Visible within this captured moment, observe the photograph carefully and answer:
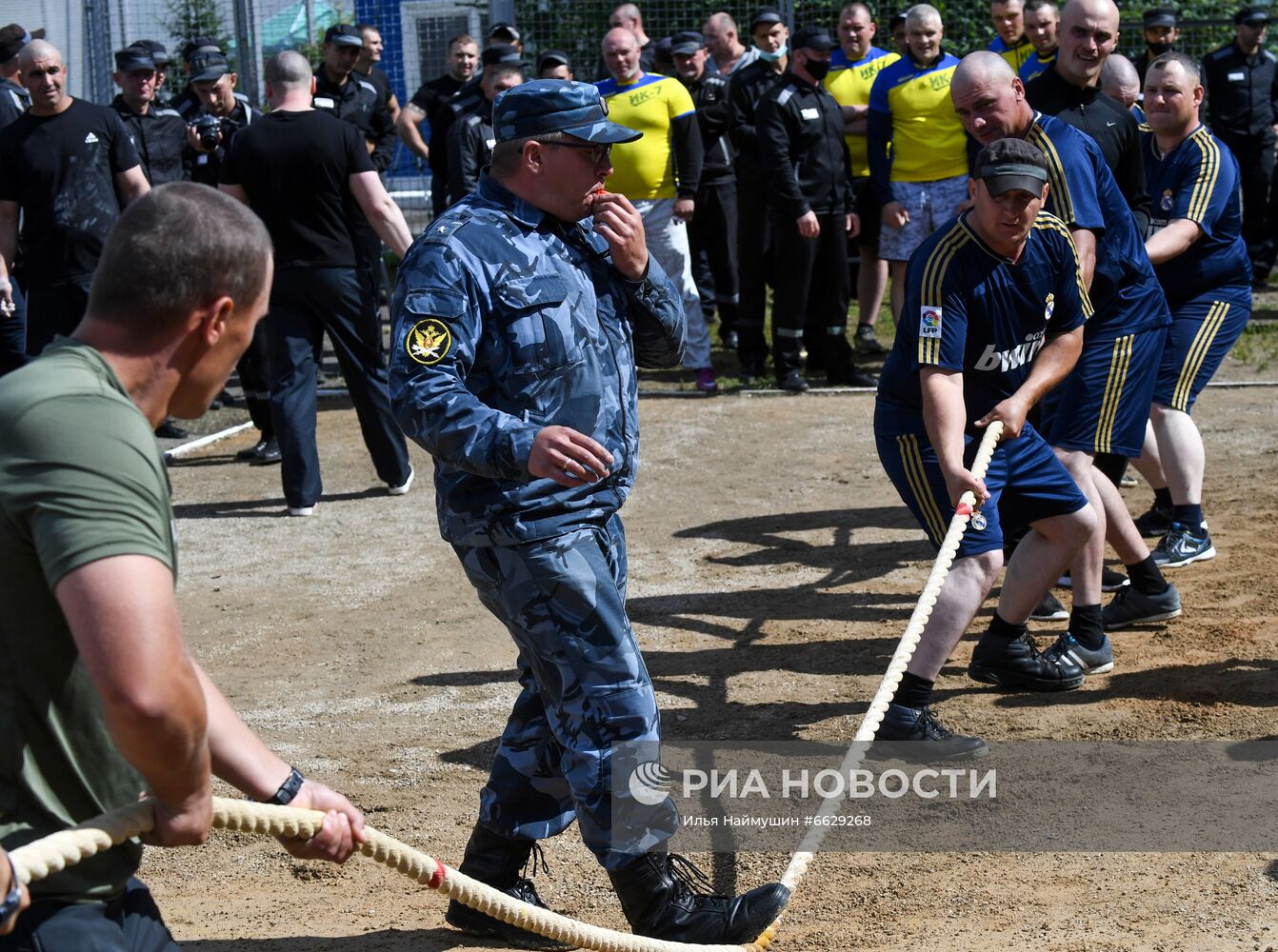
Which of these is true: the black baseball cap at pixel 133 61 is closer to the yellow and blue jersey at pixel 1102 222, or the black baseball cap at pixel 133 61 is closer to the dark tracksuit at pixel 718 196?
the dark tracksuit at pixel 718 196

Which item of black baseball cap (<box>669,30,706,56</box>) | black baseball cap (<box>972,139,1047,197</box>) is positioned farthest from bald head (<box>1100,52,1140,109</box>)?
black baseball cap (<box>669,30,706,56</box>)

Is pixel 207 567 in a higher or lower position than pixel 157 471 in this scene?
lower

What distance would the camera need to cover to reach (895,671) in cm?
421

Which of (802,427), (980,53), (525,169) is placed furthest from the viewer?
(802,427)

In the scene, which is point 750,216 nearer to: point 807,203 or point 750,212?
point 750,212

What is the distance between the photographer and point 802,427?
33.0 ft

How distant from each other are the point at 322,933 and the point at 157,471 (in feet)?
7.28

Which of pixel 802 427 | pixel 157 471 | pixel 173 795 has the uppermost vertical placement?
pixel 157 471

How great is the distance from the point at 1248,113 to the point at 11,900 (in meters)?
14.5

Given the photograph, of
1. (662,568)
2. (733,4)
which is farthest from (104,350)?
(733,4)

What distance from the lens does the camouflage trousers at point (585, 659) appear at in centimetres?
356

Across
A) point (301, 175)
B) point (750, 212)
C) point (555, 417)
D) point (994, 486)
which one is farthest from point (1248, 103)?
point (555, 417)

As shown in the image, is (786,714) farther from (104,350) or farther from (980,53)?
(104,350)

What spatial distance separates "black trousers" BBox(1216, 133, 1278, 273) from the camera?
14.6 metres
